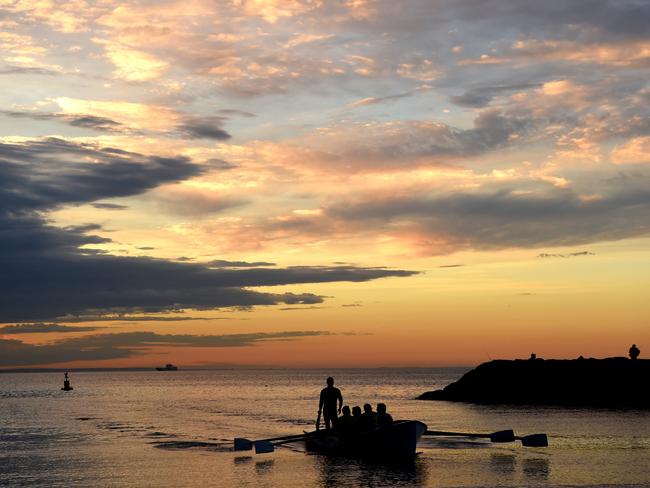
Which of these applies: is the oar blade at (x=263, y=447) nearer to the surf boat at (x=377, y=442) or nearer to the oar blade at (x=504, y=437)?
the surf boat at (x=377, y=442)

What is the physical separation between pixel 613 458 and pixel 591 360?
51.9 meters

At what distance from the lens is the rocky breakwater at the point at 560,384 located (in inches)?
2886

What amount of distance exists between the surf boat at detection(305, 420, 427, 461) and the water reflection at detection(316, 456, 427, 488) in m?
0.78

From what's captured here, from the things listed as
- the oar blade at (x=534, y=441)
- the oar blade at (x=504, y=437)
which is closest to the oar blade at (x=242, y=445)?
the oar blade at (x=504, y=437)

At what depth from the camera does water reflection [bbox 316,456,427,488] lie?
2703 cm

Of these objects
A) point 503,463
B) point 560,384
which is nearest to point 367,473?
point 503,463

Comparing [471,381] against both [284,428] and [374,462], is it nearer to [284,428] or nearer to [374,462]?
[284,428]

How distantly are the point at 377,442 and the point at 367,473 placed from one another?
3603mm

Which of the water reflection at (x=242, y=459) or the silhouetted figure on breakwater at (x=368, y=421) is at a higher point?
the silhouetted figure on breakwater at (x=368, y=421)

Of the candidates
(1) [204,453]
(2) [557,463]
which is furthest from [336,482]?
(1) [204,453]

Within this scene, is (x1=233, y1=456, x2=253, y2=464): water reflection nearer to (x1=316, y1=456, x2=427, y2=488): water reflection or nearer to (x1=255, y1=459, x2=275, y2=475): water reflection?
(x1=255, y1=459, x2=275, y2=475): water reflection

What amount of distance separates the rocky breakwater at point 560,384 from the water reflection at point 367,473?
41.2 metres

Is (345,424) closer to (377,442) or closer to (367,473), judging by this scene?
(377,442)

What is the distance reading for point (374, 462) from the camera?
31922 millimetres
